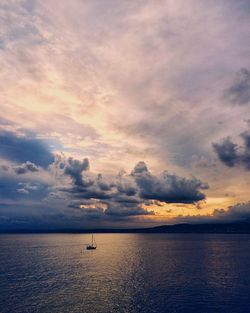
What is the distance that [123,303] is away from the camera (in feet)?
255

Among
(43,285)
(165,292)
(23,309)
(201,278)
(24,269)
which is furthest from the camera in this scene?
(24,269)

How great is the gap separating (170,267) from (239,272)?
3105cm

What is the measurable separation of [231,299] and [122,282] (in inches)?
1494

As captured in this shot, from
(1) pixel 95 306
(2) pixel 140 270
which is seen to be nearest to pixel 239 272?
(2) pixel 140 270

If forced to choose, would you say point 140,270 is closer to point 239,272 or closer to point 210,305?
point 239,272

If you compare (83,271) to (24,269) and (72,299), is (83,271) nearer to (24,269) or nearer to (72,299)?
(24,269)

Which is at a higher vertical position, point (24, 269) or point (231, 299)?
point (24, 269)

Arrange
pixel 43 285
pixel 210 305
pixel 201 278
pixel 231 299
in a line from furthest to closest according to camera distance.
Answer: pixel 201 278 < pixel 43 285 < pixel 231 299 < pixel 210 305

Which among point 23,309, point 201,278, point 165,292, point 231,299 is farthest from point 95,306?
point 201,278

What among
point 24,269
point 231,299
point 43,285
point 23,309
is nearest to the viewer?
point 23,309

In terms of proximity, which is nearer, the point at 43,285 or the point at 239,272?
the point at 43,285

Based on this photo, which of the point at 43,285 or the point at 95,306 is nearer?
the point at 95,306

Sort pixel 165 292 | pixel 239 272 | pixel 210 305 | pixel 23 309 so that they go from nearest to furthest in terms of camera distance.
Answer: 1. pixel 23 309
2. pixel 210 305
3. pixel 165 292
4. pixel 239 272

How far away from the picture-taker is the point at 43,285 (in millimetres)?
99125
